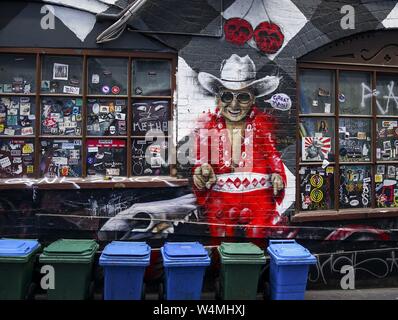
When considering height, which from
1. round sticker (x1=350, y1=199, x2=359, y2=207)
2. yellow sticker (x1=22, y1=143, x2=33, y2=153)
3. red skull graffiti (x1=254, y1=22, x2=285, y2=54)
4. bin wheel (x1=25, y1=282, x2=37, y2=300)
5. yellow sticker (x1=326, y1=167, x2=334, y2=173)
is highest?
red skull graffiti (x1=254, y1=22, x2=285, y2=54)

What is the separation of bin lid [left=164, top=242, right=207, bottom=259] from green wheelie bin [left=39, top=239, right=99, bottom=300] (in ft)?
2.95

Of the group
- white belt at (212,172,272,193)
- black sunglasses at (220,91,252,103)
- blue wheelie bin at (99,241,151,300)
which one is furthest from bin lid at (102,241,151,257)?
black sunglasses at (220,91,252,103)

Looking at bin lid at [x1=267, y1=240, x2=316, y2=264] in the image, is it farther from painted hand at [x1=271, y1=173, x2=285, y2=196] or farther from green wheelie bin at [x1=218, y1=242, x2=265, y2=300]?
painted hand at [x1=271, y1=173, x2=285, y2=196]

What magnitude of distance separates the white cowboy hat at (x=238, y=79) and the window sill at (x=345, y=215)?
1.84 metres

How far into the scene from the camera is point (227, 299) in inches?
203

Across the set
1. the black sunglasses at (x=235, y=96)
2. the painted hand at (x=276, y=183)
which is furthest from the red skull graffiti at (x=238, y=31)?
the painted hand at (x=276, y=183)

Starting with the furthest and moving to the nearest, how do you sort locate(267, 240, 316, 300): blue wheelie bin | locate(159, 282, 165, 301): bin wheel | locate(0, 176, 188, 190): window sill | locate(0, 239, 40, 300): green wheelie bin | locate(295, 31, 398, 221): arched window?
locate(295, 31, 398, 221): arched window
locate(0, 176, 188, 190): window sill
locate(159, 282, 165, 301): bin wheel
locate(267, 240, 316, 300): blue wheelie bin
locate(0, 239, 40, 300): green wheelie bin

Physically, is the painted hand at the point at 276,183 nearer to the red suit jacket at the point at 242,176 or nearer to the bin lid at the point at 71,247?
the red suit jacket at the point at 242,176

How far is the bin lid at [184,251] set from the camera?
16.3 ft

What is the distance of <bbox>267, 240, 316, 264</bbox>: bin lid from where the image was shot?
509cm

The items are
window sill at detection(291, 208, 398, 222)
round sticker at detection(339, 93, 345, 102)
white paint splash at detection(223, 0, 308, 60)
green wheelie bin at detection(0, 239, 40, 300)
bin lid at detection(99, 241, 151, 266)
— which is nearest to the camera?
green wheelie bin at detection(0, 239, 40, 300)

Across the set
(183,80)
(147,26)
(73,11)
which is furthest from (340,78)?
(73,11)

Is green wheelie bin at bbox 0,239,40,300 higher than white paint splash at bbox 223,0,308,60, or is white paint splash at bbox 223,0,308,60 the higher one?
white paint splash at bbox 223,0,308,60

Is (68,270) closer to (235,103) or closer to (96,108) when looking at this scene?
(96,108)
